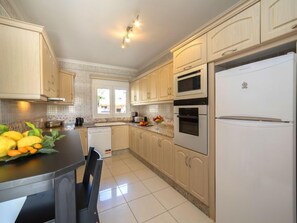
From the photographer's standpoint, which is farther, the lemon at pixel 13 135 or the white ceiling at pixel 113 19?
the white ceiling at pixel 113 19

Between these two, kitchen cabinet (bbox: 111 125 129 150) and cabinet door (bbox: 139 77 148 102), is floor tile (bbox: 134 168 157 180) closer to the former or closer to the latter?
kitchen cabinet (bbox: 111 125 129 150)

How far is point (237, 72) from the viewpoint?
1.18 m

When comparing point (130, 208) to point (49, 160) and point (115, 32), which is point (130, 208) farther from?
point (115, 32)

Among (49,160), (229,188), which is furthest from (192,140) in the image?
(49,160)

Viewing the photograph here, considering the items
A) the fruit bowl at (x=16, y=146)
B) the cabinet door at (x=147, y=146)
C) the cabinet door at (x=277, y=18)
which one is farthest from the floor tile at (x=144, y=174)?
the cabinet door at (x=277, y=18)

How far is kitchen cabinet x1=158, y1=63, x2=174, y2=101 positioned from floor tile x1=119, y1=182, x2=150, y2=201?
63.4 inches

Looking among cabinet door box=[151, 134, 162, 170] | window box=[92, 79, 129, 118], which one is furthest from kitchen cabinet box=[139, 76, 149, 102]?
cabinet door box=[151, 134, 162, 170]

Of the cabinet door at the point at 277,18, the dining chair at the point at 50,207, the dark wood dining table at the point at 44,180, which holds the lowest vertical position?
the dining chair at the point at 50,207

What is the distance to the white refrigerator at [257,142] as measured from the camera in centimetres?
91

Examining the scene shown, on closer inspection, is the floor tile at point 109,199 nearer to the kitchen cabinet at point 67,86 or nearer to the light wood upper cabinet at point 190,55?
the light wood upper cabinet at point 190,55

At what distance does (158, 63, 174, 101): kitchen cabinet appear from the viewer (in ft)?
8.19

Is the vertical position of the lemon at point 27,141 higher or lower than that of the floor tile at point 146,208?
higher

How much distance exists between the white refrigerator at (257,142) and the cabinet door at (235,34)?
0.24 meters

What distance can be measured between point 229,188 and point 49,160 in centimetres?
149
